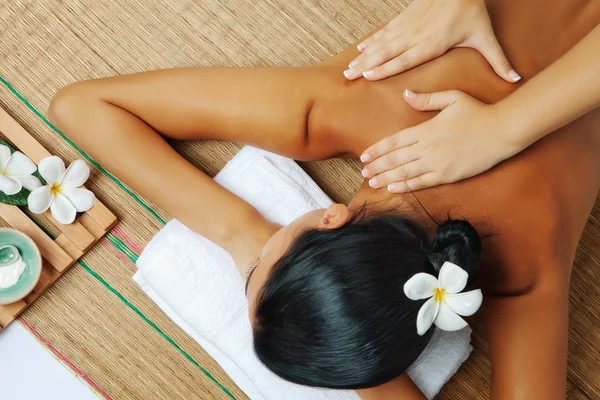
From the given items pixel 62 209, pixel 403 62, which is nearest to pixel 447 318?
pixel 403 62

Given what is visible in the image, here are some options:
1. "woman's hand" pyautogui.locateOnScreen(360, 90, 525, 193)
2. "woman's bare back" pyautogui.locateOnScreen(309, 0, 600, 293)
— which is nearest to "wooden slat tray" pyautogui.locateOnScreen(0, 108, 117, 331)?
"woman's bare back" pyautogui.locateOnScreen(309, 0, 600, 293)

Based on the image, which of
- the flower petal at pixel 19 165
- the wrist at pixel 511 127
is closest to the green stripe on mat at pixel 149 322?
the flower petal at pixel 19 165

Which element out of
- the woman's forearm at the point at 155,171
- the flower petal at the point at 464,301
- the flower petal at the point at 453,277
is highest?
the flower petal at the point at 453,277

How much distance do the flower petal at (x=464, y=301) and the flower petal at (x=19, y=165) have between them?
957 millimetres

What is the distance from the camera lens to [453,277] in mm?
744

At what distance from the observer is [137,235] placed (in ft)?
4.18

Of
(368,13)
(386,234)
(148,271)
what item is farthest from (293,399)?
(368,13)

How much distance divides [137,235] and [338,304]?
67cm

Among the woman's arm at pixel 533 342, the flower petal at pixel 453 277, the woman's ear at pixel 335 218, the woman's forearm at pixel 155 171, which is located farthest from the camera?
the woman's forearm at pixel 155 171

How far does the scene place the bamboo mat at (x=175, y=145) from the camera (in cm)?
125

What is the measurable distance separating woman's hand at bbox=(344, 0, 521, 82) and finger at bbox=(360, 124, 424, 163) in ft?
0.43

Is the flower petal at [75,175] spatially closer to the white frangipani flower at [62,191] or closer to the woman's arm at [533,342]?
the white frangipani flower at [62,191]

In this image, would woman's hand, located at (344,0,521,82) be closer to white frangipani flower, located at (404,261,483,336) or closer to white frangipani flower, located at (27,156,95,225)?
white frangipani flower, located at (404,261,483,336)

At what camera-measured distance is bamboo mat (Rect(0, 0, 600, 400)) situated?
125 centimetres
